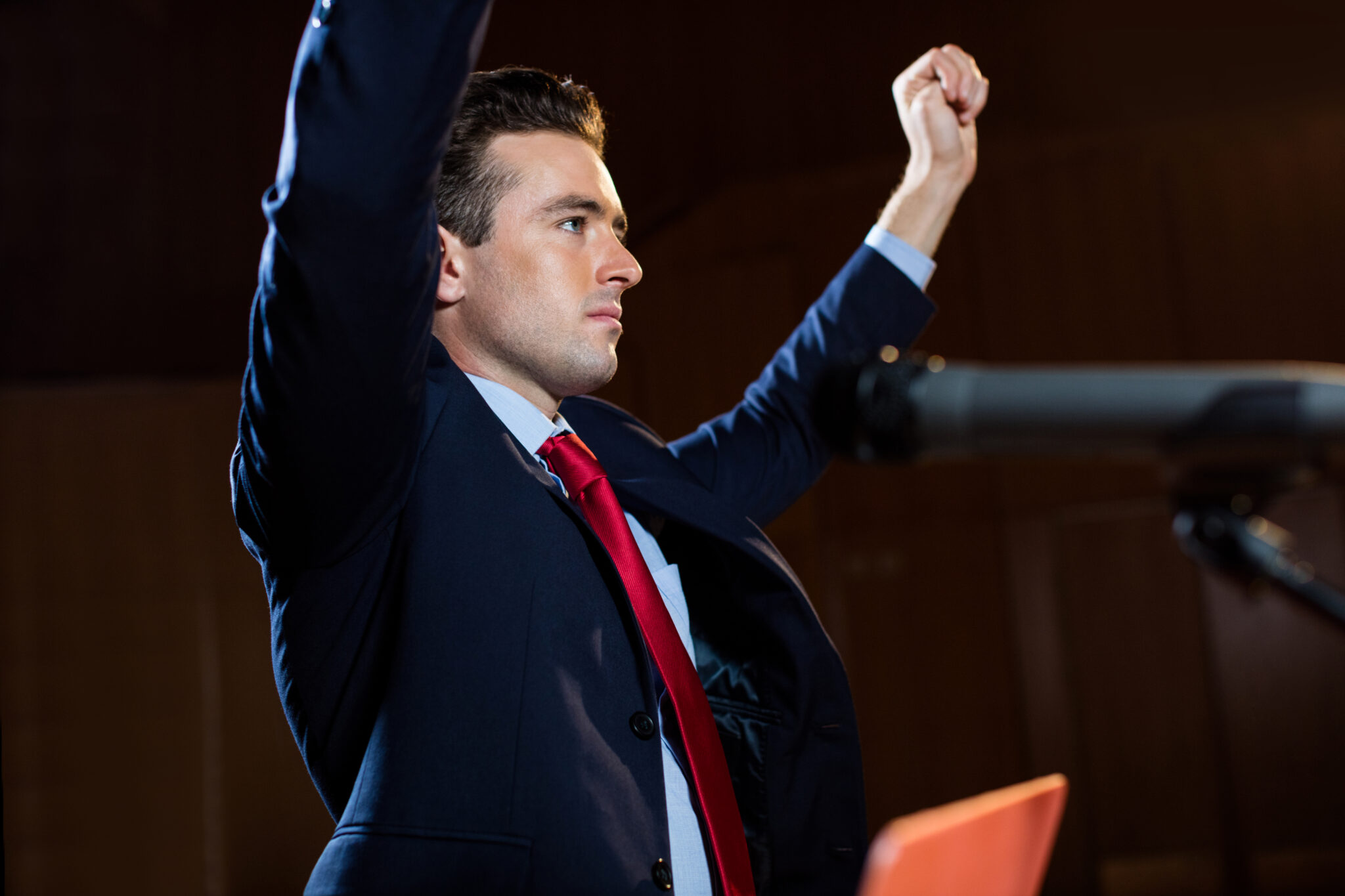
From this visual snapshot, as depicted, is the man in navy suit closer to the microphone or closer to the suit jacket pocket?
the suit jacket pocket

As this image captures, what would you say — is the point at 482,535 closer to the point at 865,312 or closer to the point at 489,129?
the point at 489,129

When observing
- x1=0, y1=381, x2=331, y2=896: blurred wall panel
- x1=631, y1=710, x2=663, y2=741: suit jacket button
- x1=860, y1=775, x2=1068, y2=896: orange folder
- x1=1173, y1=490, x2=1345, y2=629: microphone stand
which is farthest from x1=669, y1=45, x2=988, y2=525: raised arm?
x1=0, y1=381, x2=331, y2=896: blurred wall panel

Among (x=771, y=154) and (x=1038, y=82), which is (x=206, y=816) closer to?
(x=771, y=154)

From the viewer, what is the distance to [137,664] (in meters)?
4.40

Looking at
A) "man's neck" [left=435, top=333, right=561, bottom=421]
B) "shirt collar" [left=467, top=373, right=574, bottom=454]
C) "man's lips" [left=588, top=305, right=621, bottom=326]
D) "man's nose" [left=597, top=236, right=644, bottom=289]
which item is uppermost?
"man's nose" [left=597, top=236, right=644, bottom=289]

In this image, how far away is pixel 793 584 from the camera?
3.83 ft

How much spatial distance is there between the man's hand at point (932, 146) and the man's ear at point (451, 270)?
57cm

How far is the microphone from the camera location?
50cm

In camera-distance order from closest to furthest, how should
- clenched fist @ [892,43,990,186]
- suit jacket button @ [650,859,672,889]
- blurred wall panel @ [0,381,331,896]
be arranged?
1. suit jacket button @ [650,859,672,889]
2. clenched fist @ [892,43,990,186]
3. blurred wall panel @ [0,381,331,896]

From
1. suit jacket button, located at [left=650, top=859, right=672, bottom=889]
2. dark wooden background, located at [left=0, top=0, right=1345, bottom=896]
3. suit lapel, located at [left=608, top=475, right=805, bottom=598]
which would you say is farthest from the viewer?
dark wooden background, located at [left=0, top=0, right=1345, bottom=896]

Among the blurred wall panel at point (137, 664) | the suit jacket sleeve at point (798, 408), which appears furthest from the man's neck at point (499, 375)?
the blurred wall panel at point (137, 664)

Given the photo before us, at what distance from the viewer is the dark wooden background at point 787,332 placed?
132 inches

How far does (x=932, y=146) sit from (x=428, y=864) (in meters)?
1.04

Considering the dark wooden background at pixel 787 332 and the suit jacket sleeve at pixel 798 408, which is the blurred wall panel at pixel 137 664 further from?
the suit jacket sleeve at pixel 798 408
